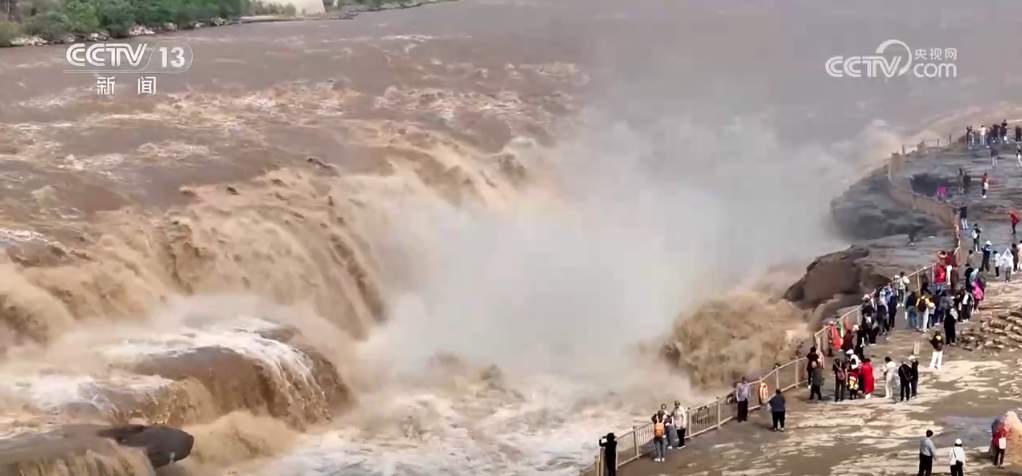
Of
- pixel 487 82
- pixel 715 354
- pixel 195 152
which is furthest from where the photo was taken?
pixel 487 82

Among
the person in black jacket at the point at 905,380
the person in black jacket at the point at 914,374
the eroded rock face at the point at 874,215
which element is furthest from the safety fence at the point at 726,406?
the eroded rock face at the point at 874,215

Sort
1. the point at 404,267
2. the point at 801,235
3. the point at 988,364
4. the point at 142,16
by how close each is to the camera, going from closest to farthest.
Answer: the point at 988,364 < the point at 404,267 < the point at 801,235 < the point at 142,16

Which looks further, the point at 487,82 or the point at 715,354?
the point at 487,82

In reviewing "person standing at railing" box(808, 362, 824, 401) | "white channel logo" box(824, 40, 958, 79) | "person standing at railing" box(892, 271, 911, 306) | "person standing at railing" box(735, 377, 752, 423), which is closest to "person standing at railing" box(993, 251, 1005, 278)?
A: "person standing at railing" box(892, 271, 911, 306)

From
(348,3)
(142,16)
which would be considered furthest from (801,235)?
(348,3)

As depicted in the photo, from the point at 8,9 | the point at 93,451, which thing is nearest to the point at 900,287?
the point at 93,451

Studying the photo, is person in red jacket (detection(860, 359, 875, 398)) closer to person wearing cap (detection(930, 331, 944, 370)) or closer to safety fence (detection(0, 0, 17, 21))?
person wearing cap (detection(930, 331, 944, 370))

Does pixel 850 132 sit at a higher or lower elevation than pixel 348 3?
lower

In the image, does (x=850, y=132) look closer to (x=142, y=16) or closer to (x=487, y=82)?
(x=487, y=82)
